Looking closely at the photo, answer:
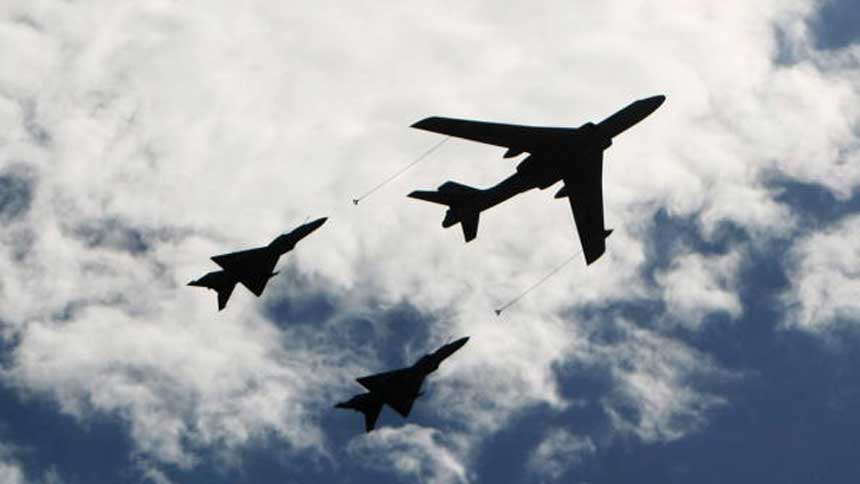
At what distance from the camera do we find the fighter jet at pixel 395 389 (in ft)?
213

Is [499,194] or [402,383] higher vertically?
[499,194]

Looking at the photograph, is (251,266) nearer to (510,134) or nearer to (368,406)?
(368,406)

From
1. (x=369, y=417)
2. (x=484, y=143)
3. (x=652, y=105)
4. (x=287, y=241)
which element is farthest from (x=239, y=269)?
(x=652, y=105)

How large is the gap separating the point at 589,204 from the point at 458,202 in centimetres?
909

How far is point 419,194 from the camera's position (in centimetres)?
6850

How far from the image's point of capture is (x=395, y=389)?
64.9 m

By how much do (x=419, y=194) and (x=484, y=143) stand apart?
7.06 meters

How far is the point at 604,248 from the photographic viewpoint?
70.2 metres

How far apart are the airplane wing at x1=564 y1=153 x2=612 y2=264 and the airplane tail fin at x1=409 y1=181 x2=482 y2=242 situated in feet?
21.6

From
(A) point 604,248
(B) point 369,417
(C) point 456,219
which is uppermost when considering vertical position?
(C) point 456,219

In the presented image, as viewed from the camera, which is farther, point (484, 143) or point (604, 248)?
point (604, 248)

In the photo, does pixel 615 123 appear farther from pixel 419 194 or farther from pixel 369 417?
pixel 369 417

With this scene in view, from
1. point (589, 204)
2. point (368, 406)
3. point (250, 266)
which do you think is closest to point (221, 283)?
point (250, 266)

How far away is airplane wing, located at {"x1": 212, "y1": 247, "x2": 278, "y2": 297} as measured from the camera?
64.6 m
